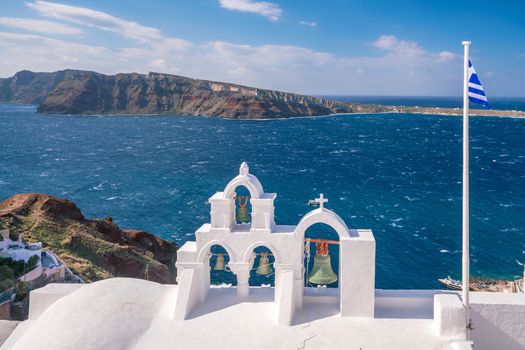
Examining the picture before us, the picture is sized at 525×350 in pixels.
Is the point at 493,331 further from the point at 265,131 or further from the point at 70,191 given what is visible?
the point at 265,131

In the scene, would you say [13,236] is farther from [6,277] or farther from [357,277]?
[357,277]

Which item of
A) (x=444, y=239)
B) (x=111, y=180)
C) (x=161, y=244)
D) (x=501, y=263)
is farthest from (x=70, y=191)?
(x=501, y=263)

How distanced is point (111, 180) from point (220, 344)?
233 ft

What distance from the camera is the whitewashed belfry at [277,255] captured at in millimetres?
11062

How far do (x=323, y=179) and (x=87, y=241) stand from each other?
152 ft

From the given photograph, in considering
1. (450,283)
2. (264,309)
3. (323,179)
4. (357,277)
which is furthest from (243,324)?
(323,179)

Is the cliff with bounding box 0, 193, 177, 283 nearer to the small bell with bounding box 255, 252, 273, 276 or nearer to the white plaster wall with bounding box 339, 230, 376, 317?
Answer: the small bell with bounding box 255, 252, 273, 276

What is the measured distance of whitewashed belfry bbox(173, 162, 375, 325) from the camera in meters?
11.1

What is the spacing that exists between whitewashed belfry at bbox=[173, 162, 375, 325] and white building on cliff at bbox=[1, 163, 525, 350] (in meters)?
0.03

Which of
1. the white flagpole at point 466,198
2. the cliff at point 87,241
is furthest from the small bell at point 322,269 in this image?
the cliff at point 87,241

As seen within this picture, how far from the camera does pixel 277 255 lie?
11.7 meters

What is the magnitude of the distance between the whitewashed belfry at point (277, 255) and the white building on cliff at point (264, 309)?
1.0 inches

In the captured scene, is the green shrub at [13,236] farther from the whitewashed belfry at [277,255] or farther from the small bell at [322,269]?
the small bell at [322,269]

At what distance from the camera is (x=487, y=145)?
4769 inches
